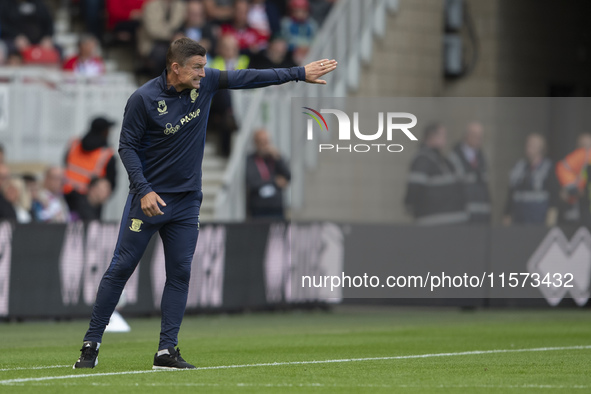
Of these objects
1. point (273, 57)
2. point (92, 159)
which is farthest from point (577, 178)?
point (92, 159)

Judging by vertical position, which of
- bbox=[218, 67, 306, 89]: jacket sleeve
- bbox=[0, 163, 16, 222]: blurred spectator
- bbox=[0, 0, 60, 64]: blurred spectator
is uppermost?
bbox=[0, 0, 60, 64]: blurred spectator

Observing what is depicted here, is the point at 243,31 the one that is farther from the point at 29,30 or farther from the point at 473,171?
the point at 473,171

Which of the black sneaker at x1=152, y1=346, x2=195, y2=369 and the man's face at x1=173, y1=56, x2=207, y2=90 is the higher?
the man's face at x1=173, y1=56, x2=207, y2=90

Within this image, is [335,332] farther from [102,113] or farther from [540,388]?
[102,113]

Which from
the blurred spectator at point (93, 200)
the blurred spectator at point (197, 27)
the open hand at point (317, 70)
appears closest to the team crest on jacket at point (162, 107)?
the open hand at point (317, 70)

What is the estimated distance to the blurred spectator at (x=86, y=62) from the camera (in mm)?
18859

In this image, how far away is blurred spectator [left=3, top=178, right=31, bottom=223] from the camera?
1492 centimetres

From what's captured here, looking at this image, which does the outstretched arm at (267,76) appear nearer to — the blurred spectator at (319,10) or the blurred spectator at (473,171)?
the blurred spectator at (473,171)

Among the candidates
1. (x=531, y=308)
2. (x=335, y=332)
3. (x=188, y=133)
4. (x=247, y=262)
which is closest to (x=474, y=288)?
(x=531, y=308)

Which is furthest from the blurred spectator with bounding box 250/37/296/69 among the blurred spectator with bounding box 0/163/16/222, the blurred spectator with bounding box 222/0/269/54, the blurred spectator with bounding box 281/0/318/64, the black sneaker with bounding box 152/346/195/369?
the black sneaker with bounding box 152/346/195/369

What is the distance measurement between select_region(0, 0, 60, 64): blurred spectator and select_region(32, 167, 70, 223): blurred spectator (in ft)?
11.3

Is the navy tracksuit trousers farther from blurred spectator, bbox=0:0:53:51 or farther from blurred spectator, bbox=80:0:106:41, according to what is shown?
blurred spectator, bbox=80:0:106:41

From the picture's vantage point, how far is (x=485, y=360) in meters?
9.24

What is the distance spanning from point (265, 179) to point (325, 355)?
7.24 m
